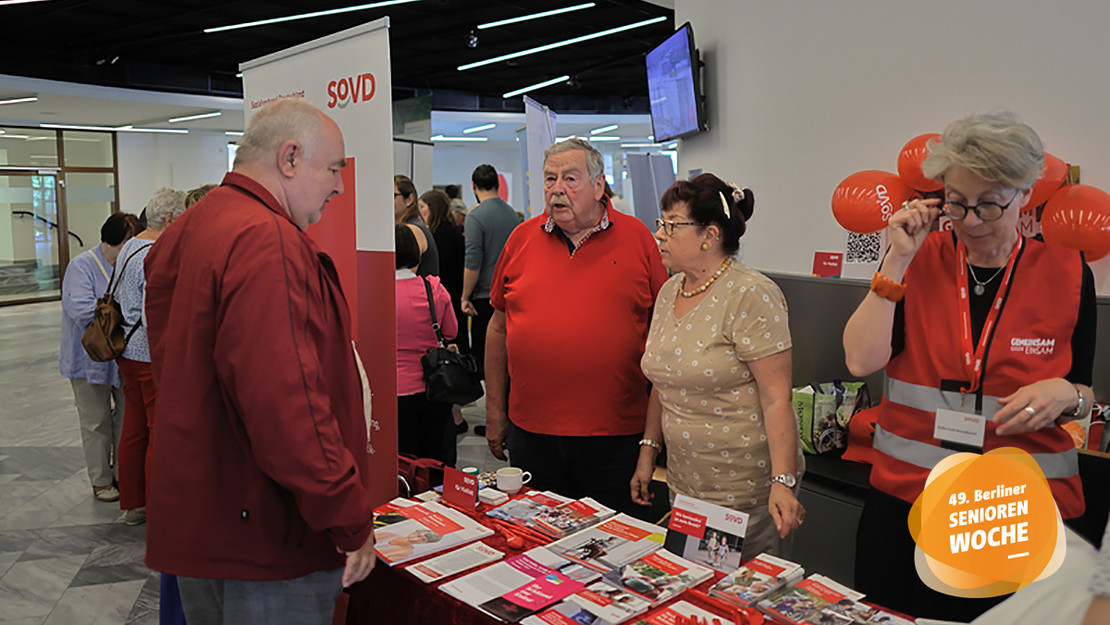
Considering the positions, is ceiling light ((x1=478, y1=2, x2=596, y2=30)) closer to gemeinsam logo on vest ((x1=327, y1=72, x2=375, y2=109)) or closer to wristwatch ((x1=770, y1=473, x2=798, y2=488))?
gemeinsam logo on vest ((x1=327, y1=72, x2=375, y2=109))

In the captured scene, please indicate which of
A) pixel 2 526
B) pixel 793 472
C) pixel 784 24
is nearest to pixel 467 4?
pixel 784 24

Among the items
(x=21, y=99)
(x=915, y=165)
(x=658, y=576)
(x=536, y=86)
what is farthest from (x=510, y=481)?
(x=536, y=86)

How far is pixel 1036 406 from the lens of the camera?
1533 mm

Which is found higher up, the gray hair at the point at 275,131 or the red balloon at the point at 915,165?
the red balloon at the point at 915,165

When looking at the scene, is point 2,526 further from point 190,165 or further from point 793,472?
point 190,165

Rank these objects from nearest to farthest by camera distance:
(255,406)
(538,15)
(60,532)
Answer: (255,406)
(60,532)
(538,15)

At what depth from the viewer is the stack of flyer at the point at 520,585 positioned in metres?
1.57

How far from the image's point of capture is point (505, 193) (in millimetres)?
19000

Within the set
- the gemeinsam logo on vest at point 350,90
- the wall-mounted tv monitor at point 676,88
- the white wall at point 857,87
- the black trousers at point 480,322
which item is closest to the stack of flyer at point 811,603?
the gemeinsam logo on vest at point 350,90

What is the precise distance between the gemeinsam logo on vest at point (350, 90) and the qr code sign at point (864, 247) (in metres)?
2.48

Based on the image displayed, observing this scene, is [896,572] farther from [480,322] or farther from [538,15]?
[538,15]

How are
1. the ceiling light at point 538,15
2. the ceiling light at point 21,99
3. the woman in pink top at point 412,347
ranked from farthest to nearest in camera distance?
1. the ceiling light at point 21,99
2. the ceiling light at point 538,15
3. the woman in pink top at point 412,347

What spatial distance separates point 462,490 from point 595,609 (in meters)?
0.67

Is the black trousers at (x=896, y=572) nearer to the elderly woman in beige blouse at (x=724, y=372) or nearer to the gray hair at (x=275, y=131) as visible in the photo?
the elderly woman in beige blouse at (x=724, y=372)
